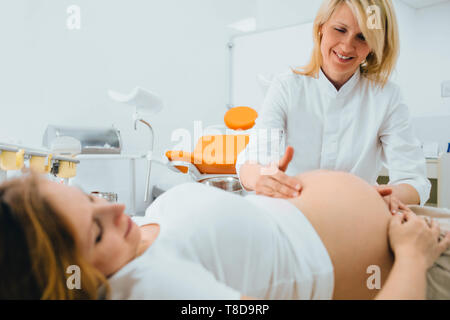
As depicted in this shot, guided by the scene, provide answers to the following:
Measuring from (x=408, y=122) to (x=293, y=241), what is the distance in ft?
2.99

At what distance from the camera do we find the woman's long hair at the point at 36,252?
0.51 metres

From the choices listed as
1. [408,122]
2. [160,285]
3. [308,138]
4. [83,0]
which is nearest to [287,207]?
[160,285]

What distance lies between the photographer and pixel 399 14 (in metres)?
3.75

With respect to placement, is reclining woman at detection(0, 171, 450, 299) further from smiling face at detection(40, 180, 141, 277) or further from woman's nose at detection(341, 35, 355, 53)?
woman's nose at detection(341, 35, 355, 53)

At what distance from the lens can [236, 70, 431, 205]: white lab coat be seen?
135cm

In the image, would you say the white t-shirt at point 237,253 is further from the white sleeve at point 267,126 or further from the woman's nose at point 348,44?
the woman's nose at point 348,44

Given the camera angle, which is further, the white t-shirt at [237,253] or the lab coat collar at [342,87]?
the lab coat collar at [342,87]

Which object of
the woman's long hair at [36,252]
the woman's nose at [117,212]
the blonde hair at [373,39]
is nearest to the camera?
the woman's long hair at [36,252]

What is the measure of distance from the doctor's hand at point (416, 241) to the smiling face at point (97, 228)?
55 centimetres

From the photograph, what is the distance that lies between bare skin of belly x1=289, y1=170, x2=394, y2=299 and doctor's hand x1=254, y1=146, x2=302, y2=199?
0.13ft

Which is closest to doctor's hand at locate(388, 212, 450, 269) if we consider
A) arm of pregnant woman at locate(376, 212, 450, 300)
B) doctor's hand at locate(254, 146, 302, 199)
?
arm of pregnant woman at locate(376, 212, 450, 300)

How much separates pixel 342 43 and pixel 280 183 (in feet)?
1.95

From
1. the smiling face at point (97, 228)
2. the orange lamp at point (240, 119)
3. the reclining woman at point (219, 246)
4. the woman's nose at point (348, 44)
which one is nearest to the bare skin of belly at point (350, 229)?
the reclining woman at point (219, 246)

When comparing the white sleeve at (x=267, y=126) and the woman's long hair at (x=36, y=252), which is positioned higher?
the white sleeve at (x=267, y=126)
